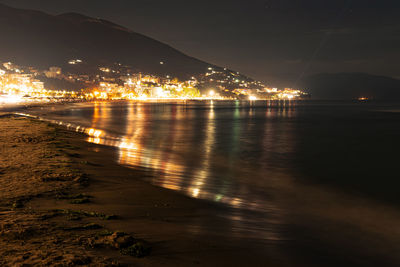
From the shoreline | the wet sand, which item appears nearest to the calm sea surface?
the wet sand

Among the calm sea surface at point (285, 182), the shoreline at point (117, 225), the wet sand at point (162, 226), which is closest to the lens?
the shoreline at point (117, 225)

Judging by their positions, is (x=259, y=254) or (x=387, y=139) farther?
(x=387, y=139)

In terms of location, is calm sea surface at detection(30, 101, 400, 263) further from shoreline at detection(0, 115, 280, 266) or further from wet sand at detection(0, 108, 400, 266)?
shoreline at detection(0, 115, 280, 266)

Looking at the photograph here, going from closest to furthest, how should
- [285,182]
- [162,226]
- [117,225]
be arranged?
[117,225], [162,226], [285,182]

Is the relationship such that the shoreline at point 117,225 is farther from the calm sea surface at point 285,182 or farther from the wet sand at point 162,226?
the calm sea surface at point 285,182

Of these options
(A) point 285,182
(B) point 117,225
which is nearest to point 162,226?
(B) point 117,225

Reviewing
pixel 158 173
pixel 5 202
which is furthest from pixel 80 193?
pixel 158 173

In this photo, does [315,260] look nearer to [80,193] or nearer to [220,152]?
[80,193]

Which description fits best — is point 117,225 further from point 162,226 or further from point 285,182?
point 285,182

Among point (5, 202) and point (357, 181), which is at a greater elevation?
point (5, 202)

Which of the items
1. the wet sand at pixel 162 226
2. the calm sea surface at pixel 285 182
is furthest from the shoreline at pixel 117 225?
the calm sea surface at pixel 285 182

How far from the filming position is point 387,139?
3238 cm

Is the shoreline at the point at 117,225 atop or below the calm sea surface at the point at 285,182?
atop

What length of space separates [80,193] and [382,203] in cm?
985
